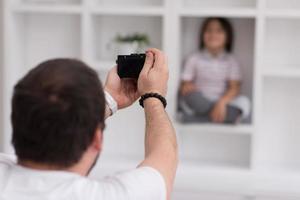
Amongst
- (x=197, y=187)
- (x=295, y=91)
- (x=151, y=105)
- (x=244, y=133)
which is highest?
(x=151, y=105)

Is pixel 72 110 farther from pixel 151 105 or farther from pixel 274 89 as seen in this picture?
pixel 274 89

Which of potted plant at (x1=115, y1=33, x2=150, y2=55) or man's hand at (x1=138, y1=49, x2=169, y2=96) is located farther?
potted plant at (x1=115, y1=33, x2=150, y2=55)

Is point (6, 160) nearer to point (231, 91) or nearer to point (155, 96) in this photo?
point (155, 96)

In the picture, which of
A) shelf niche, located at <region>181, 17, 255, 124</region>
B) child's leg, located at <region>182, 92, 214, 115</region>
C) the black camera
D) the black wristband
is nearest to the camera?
the black wristband

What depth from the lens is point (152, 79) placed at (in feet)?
4.03

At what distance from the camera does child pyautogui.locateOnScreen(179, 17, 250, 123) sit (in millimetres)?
2801

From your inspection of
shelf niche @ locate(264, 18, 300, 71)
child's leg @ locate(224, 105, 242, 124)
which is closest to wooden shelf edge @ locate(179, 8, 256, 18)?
shelf niche @ locate(264, 18, 300, 71)

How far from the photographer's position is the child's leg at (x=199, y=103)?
280 cm

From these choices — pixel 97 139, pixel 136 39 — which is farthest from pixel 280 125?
pixel 97 139

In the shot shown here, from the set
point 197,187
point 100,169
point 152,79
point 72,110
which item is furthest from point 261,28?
point 72,110

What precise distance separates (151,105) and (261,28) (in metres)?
1.67

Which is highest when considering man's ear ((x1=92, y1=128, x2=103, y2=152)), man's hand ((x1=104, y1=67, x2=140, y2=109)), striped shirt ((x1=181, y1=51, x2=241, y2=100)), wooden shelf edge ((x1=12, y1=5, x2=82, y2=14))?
wooden shelf edge ((x1=12, y1=5, x2=82, y2=14))

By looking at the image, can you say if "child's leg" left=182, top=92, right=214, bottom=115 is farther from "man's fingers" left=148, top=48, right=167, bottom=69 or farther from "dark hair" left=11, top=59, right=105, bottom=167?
"dark hair" left=11, top=59, right=105, bottom=167

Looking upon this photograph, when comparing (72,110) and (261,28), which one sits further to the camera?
(261,28)
